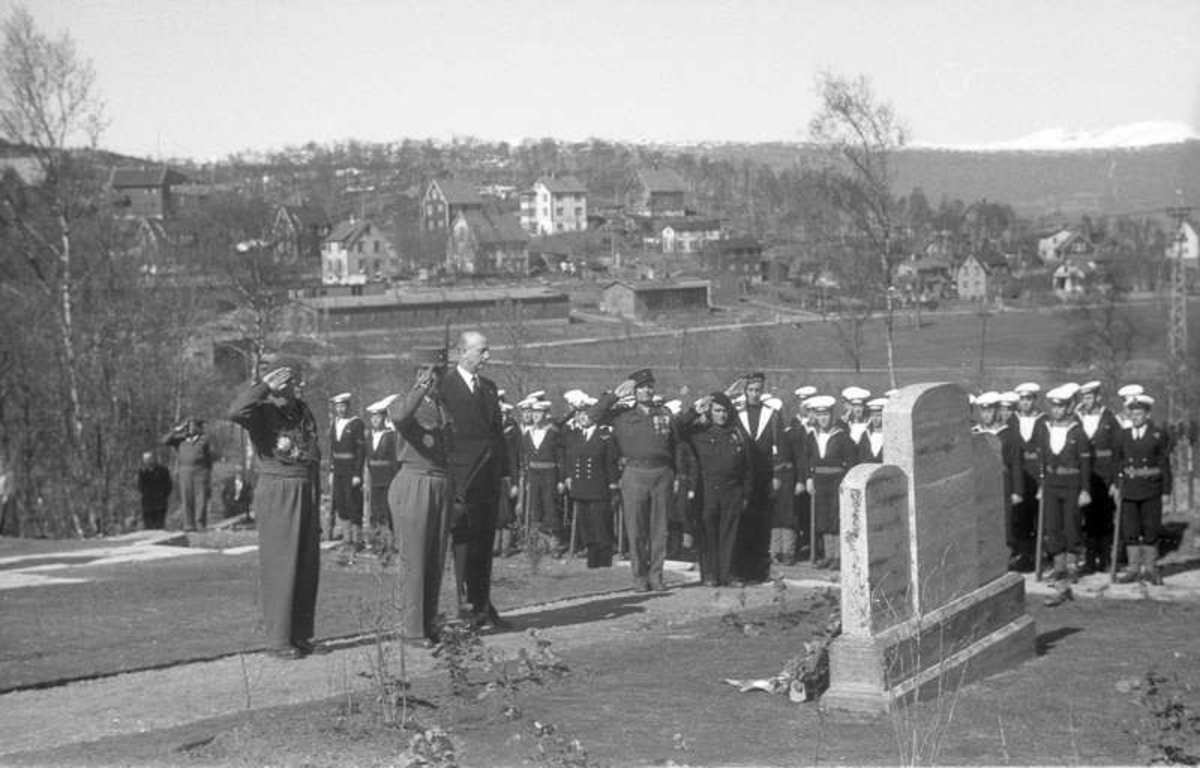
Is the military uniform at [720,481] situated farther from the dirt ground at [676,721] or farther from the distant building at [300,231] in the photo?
the distant building at [300,231]

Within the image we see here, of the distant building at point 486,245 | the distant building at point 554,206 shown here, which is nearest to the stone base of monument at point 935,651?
the distant building at point 486,245

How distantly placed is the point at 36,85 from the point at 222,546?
1695 cm

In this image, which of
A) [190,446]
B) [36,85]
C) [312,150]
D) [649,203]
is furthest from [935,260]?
[312,150]

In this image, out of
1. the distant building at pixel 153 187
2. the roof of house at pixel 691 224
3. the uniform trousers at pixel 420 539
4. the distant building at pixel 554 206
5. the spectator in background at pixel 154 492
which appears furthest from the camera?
the distant building at pixel 554 206

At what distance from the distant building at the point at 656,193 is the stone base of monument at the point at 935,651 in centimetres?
9155

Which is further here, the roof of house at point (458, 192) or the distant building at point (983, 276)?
the roof of house at point (458, 192)

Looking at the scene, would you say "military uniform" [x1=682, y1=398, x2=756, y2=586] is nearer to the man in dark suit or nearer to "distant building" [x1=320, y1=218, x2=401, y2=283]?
the man in dark suit

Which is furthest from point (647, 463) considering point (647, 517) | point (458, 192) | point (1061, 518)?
point (458, 192)

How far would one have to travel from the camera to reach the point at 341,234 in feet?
326

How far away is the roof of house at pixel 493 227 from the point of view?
93.4 meters

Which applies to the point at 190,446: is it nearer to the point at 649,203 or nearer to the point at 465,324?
the point at 465,324

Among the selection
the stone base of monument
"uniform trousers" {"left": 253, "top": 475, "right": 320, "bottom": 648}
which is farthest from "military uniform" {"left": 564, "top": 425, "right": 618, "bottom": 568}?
"uniform trousers" {"left": 253, "top": 475, "right": 320, "bottom": 648}

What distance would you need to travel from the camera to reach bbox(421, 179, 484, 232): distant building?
10724 centimetres

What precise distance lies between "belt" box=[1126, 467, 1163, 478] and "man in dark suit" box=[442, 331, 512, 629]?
23.4ft
